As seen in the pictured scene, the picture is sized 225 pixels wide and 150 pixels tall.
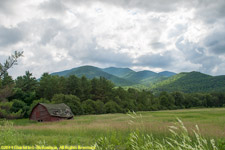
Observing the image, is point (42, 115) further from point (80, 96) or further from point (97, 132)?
point (97, 132)

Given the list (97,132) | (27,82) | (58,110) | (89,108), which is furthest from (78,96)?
(97,132)

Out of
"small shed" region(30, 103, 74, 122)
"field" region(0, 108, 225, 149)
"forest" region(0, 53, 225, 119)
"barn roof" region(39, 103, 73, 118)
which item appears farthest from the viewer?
"forest" region(0, 53, 225, 119)

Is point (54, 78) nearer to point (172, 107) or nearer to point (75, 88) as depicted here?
point (75, 88)

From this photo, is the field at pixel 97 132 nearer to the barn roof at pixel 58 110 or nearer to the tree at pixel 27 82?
the barn roof at pixel 58 110

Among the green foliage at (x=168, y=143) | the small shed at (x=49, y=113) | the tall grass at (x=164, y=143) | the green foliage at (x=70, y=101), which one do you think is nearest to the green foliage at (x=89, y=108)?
the green foliage at (x=70, y=101)

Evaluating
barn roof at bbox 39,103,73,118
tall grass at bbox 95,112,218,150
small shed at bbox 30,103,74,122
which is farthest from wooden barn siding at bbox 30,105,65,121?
tall grass at bbox 95,112,218,150

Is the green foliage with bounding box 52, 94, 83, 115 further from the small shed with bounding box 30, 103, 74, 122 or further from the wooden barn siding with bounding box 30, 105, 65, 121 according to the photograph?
the small shed with bounding box 30, 103, 74, 122

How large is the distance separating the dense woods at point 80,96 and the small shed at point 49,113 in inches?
162

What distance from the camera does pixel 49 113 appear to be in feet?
137

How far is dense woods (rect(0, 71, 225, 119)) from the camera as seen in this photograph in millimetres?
53356

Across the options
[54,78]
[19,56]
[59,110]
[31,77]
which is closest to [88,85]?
[54,78]

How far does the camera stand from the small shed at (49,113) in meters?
42.5

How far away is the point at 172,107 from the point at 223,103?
39.5 m

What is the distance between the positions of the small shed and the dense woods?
4111 mm
